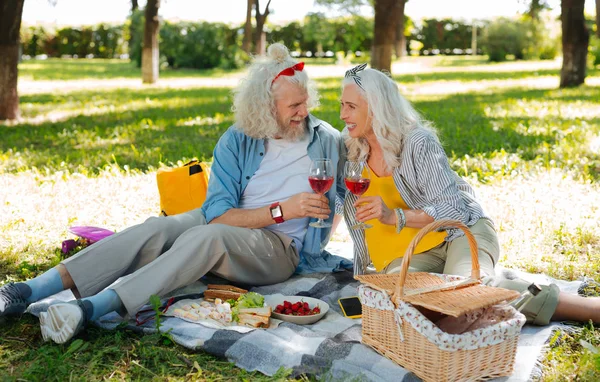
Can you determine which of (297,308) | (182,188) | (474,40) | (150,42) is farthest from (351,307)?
(474,40)

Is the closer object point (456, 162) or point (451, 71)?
point (456, 162)

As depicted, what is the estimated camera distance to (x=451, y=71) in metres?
24.3

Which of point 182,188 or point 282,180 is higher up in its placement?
point 282,180

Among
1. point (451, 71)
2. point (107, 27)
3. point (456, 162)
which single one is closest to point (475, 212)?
point (456, 162)

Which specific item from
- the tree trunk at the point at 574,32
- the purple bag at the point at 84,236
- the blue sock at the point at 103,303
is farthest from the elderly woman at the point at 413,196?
the tree trunk at the point at 574,32

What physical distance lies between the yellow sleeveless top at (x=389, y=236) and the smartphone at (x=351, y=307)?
0.79ft

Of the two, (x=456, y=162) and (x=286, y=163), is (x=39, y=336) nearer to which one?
(x=286, y=163)

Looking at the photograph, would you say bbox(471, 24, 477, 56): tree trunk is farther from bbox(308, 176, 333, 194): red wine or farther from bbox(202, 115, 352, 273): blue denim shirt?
bbox(308, 176, 333, 194): red wine

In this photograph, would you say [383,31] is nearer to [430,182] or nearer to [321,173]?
[430,182]

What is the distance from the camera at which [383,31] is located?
14.7 m

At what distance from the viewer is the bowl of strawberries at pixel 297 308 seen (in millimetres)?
3953

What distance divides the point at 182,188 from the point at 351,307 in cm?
168

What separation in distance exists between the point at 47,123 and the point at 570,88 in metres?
11.1

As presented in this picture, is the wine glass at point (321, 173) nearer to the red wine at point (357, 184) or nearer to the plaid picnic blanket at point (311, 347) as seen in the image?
the red wine at point (357, 184)
